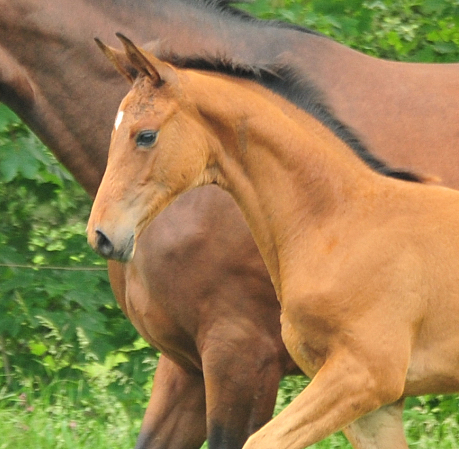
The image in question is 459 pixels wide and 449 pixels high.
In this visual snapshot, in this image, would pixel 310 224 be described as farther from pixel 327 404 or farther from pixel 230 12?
pixel 230 12

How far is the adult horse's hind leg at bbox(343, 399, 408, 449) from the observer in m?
3.63

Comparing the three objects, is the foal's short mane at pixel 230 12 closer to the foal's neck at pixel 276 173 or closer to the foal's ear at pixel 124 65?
the foal's neck at pixel 276 173

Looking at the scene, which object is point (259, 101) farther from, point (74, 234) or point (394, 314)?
point (74, 234)

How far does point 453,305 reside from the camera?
3340mm

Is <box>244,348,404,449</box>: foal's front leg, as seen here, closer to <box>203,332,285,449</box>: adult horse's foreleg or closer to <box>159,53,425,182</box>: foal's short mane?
<box>203,332,285,449</box>: adult horse's foreleg

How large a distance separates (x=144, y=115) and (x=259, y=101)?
1.34ft

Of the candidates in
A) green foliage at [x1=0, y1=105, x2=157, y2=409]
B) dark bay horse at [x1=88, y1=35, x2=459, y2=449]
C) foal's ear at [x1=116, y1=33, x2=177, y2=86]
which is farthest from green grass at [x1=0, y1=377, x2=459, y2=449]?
foal's ear at [x1=116, y1=33, x2=177, y2=86]

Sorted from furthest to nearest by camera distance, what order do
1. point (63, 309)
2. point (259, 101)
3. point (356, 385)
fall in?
point (63, 309) → point (259, 101) → point (356, 385)

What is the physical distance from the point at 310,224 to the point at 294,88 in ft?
1.57

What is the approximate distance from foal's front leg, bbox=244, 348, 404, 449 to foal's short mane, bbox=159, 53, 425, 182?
27.6 inches

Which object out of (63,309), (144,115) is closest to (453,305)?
(144,115)

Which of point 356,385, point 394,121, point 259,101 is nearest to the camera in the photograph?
point 356,385

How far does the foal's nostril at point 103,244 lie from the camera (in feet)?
10.4

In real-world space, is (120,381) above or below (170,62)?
below
